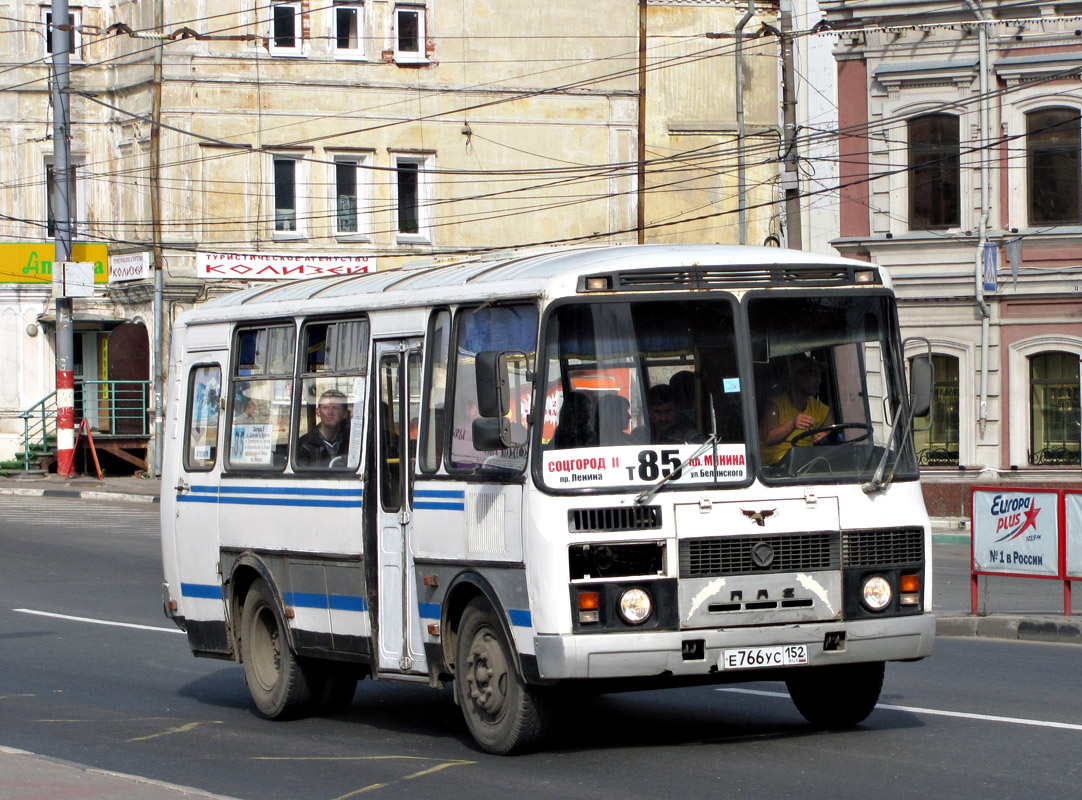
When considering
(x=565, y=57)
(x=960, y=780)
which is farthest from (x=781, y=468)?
(x=565, y=57)

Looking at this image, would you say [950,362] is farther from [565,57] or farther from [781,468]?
[781,468]

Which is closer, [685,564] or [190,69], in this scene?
[685,564]

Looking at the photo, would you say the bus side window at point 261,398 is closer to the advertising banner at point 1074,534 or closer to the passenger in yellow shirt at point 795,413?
the passenger in yellow shirt at point 795,413

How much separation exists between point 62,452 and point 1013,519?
27858 mm

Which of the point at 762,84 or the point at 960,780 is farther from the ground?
the point at 762,84

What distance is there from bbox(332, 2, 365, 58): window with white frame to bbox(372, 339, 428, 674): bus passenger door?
34.0 m

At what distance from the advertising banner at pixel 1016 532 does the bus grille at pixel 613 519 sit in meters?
7.50

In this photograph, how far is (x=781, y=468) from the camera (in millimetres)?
8852

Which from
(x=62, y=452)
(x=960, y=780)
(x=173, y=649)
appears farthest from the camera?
(x=62, y=452)

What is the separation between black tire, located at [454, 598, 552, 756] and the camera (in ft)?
29.0

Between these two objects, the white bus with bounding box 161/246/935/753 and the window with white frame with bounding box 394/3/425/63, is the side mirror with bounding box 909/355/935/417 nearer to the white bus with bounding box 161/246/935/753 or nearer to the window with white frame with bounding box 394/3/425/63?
the white bus with bounding box 161/246/935/753

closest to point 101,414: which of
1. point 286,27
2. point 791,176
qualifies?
point 286,27

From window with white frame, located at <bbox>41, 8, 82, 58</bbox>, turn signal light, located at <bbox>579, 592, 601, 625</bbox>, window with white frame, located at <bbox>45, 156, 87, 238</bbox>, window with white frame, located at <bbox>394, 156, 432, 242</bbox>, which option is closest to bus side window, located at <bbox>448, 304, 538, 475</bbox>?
turn signal light, located at <bbox>579, 592, 601, 625</bbox>

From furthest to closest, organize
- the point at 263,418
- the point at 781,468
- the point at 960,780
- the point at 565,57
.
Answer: the point at 565,57, the point at 263,418, the point at 781,468, the point at 960,780
